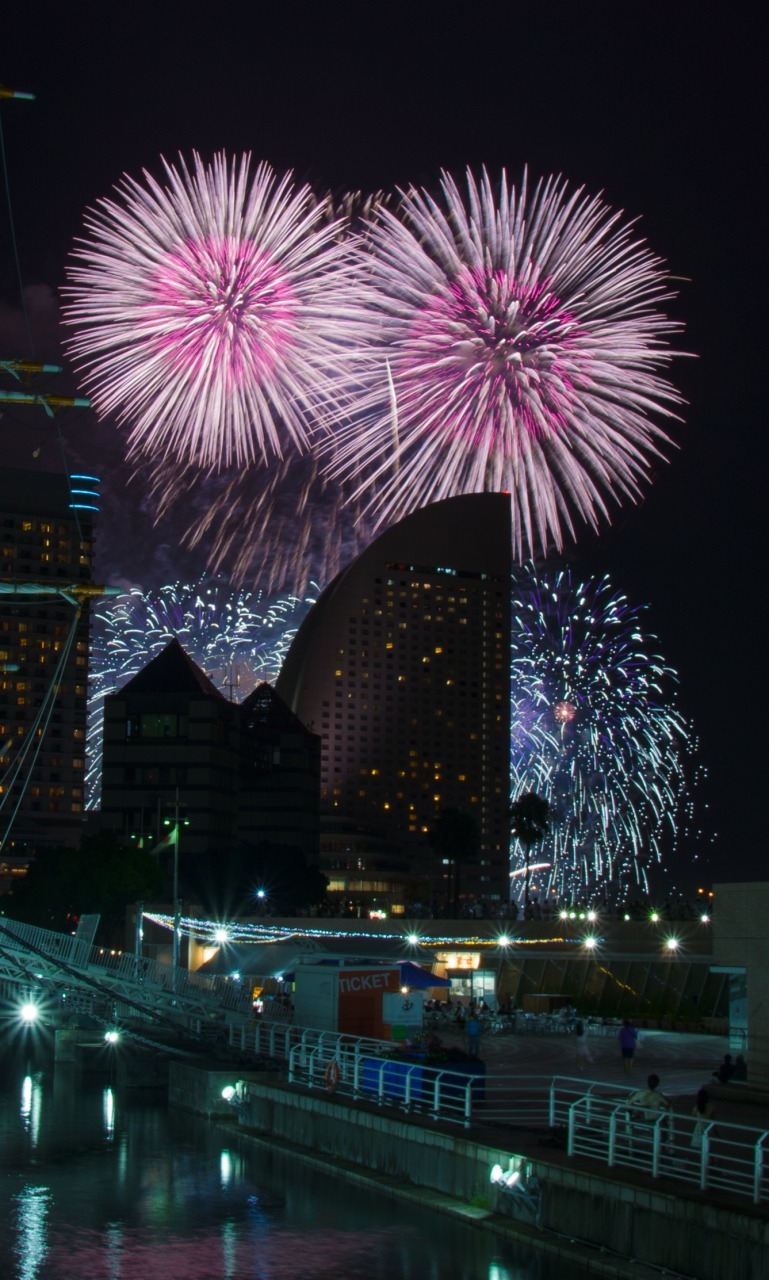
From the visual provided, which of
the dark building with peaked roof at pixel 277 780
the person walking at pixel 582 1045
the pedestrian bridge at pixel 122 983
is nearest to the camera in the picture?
the person walking at pixel 582 1045

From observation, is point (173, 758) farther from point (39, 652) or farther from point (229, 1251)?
point (229, 1251)

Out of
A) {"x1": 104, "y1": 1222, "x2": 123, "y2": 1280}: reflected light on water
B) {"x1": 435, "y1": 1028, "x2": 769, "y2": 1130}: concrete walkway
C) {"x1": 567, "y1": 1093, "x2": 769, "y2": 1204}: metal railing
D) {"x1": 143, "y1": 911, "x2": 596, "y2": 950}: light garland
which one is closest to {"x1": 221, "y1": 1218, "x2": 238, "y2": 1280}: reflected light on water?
{"x1": 104, "y1": 1222, "x2": 123, "y2": 1280}: reflected light on water

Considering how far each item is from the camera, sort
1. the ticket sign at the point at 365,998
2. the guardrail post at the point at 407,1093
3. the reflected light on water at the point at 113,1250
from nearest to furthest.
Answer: the reflected light on water at the point at 113,1250
the guardrail post at the point at 407,1093
the ticket sign at the point at 365,998

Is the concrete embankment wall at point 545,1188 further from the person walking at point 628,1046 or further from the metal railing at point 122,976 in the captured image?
the metal railing at point 122,976

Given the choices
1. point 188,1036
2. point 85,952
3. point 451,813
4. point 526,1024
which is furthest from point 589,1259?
point 451,813

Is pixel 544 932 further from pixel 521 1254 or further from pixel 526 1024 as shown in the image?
pixel 521 1254

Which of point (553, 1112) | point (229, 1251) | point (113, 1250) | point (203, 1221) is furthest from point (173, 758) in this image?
point (229, 1251)

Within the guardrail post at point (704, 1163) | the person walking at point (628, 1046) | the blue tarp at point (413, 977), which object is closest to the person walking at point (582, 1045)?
the person walking at point (628, 1046)
